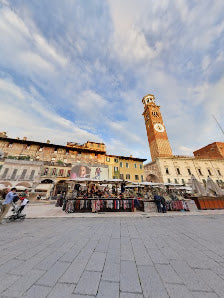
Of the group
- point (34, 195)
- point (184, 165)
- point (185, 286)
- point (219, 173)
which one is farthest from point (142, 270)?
point (219, 173)

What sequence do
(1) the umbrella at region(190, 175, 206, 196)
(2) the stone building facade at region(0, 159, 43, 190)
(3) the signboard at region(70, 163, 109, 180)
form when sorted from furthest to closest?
(3) the signboard at region(70, 163, 109, 180)
(2) the stone building facade at region(0, 159, 43, 190)
(1) the umbrella at region(190, 175, 206, 196)

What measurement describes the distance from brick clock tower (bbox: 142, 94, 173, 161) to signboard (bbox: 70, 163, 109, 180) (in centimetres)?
1684

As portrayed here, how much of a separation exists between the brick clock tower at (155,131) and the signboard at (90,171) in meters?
16.8

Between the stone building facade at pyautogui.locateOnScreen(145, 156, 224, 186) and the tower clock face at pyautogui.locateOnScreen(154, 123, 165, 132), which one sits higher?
the tower clock face at pyautogui.locateOnScreen(154, 123, 165, 132)

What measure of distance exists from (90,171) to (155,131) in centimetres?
2710

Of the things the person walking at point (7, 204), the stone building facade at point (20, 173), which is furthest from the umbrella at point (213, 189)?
the stone building facade at point (20, 173)

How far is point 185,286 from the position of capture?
63.3 inches

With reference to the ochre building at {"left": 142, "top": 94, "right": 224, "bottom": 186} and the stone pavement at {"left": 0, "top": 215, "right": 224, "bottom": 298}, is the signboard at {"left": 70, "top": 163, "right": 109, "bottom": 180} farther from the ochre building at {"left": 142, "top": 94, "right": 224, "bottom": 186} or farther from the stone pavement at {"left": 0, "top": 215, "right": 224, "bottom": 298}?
the stone pavement at {"left": 0, "top": 215, "right": 224, "bottom": 298}

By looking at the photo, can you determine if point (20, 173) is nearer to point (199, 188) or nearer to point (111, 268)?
point (111, 268)

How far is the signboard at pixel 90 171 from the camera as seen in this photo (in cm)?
2541

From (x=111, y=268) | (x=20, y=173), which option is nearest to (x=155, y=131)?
(x=20, y=173)

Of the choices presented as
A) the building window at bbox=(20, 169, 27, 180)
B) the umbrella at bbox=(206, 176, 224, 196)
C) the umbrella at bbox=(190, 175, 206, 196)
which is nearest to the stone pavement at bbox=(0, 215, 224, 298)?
the umbrella at bbox=(190, 175, 206, 196)

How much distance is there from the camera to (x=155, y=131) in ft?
132

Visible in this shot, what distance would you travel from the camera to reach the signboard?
25414mm
